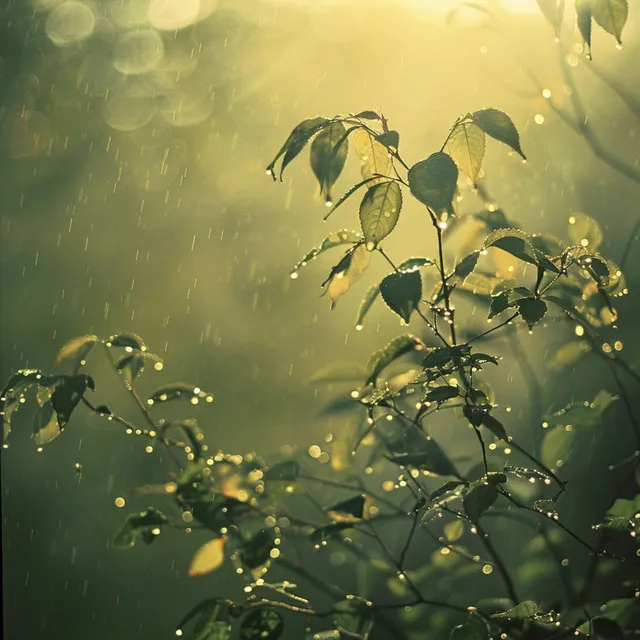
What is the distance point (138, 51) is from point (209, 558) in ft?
9.17

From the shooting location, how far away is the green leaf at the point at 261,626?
2.36 feet

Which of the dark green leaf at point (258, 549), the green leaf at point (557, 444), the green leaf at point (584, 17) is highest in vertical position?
the green leaf at point (584, 17)

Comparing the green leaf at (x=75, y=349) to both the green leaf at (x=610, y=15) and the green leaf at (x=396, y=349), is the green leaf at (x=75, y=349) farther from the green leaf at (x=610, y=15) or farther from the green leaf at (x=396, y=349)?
the green leaf at (x=610, y=15)

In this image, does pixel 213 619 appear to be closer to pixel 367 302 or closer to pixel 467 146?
pixel 367 302

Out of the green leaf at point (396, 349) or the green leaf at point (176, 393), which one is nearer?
the green leaf at point (396, 349)

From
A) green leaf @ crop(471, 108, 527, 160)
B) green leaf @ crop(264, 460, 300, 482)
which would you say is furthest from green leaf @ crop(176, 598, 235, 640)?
green leaf @ crop(471, 108, 527, 160)

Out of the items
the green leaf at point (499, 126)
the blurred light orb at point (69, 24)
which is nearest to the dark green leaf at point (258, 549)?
the green leaf at point (499, 126)

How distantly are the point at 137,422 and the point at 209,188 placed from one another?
2.86 ft

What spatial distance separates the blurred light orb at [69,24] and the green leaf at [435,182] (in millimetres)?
3023

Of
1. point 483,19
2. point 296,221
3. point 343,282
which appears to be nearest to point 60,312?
point 296,221

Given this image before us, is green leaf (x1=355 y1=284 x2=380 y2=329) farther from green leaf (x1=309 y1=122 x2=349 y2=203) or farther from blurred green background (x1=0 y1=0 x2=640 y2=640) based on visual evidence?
blurred green background (x1=0 y1=0 x2=640 y2=640)

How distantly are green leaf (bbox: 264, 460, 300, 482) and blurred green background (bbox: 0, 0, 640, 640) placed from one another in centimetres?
118

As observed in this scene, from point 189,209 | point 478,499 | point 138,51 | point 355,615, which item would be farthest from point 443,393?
point 138,51

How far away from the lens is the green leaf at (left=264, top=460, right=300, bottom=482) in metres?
0.81
